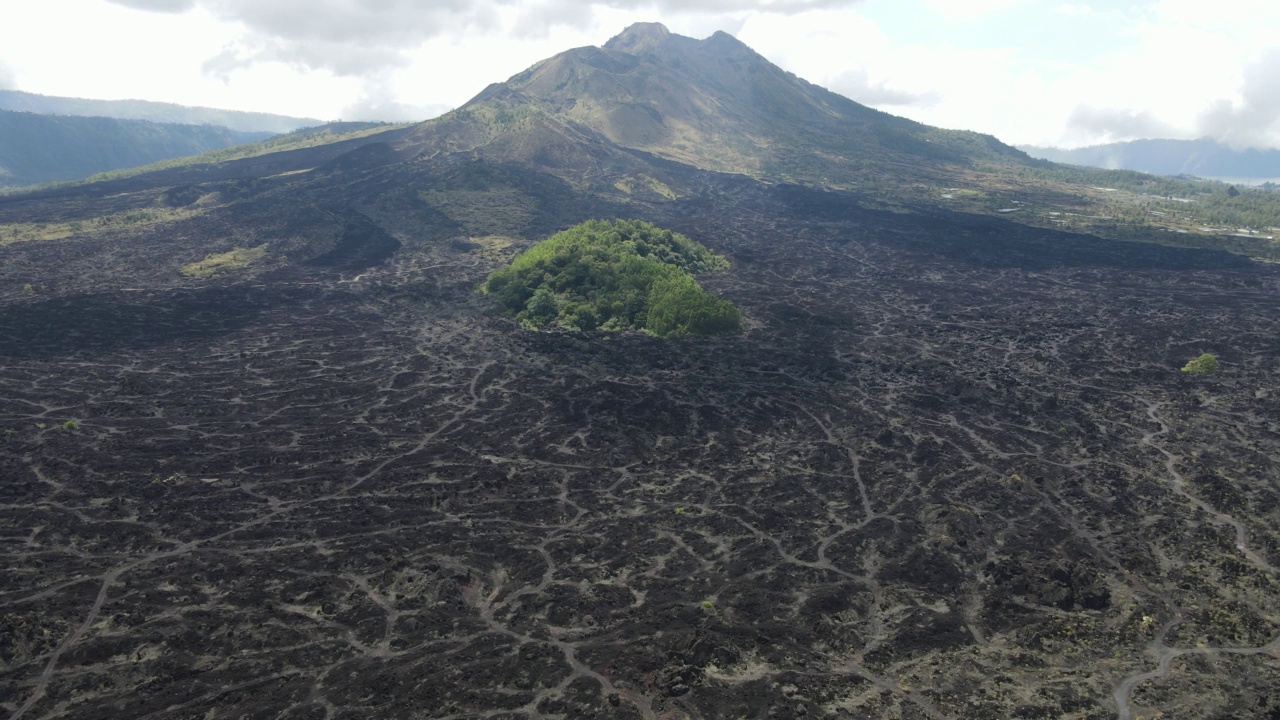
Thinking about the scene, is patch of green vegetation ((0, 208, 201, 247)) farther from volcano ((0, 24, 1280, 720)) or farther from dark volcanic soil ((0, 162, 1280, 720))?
dark volcanic soil ((0, 162, 1280, 720))

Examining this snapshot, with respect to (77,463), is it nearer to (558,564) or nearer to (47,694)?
(47,694)

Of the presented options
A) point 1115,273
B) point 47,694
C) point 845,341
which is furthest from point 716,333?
point 1115,273

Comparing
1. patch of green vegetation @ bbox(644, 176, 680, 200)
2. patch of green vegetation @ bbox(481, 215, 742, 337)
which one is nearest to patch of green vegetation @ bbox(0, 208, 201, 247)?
patch of green vegetation @ bbox(481, 215, 742, 337)

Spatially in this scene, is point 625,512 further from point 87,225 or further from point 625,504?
point 87,225

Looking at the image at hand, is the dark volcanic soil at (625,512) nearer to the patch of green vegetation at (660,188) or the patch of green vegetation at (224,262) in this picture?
the patch of green vegetation at (224,262)

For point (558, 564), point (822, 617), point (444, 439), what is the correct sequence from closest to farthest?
1. point (822, 617)
2. point (558, 564)
3. point (444, 439)

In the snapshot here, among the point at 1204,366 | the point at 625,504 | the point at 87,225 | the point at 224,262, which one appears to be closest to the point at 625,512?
the point at 625,504
